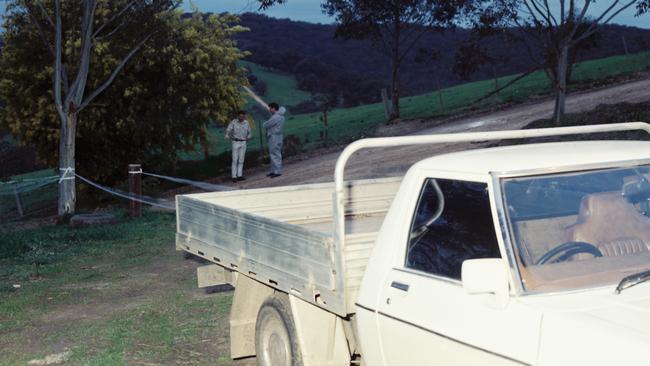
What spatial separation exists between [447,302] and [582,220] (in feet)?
2.77

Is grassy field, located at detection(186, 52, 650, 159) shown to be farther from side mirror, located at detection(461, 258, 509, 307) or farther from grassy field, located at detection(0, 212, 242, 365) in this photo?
side mirror, located at detection(461, 258, 509, 307)

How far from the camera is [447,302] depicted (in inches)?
174

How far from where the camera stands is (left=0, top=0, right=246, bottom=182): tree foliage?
3347cm

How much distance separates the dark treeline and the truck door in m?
63.8

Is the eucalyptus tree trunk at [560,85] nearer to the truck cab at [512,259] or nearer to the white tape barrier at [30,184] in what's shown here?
the white tape barrier at [30,184]

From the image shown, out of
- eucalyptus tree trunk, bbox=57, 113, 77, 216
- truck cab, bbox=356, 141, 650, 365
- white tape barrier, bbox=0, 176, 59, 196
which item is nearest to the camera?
truck cab, bbox=356, 141, 650, 365

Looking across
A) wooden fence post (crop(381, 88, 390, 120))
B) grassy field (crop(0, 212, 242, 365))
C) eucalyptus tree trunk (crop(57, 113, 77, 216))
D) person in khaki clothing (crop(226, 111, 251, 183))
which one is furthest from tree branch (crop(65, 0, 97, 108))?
wooden fence post (crop(381, 88, 390, 120))

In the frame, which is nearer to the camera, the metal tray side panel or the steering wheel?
the steering wheel

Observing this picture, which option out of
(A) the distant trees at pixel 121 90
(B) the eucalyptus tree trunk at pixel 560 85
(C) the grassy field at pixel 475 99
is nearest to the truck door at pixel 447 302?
(B) the eucalyptus tree trunk at pixel 560 85

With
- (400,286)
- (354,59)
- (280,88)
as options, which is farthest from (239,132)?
(354,59)

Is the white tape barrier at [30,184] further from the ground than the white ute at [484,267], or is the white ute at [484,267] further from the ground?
the white ute at [484,267]

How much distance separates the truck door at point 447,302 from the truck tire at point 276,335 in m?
1.10

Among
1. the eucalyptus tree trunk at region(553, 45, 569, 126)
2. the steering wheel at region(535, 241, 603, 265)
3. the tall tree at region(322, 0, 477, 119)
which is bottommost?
the steering wheel at region(535, 241, 603, 265)

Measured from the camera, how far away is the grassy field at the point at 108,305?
819 centimetres
